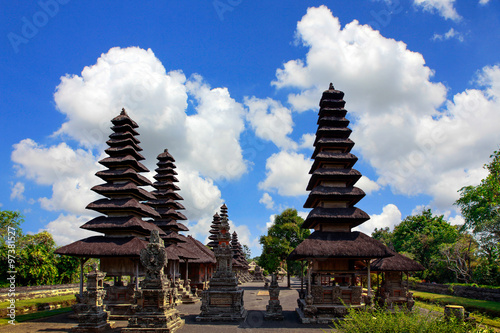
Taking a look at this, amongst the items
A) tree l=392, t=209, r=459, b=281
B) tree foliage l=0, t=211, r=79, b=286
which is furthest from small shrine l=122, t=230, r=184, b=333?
tree l=392, t=209, r=459, b=281

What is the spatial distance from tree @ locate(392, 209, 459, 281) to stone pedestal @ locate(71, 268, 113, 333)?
118 ft

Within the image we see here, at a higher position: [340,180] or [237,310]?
[340,180]

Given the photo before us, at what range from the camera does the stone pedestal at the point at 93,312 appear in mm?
15883

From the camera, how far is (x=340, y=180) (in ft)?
72.3

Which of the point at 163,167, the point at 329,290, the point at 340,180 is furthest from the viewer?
the point at 163,167

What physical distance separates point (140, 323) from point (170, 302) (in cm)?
172

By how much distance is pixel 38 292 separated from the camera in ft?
87.6

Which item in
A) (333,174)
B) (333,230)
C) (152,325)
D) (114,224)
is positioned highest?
(333,174)

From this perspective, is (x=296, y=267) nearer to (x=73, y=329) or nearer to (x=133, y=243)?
(x=133, y=243)

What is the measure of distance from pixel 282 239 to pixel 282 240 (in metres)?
0.79

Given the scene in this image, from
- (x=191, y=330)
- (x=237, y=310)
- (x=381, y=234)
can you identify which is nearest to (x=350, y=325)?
(x=191, y=330)

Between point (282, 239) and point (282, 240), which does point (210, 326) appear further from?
point (282, 239)

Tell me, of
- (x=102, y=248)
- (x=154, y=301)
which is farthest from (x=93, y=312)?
(x=102, y=248)

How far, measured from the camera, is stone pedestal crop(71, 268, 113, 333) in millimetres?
15883
